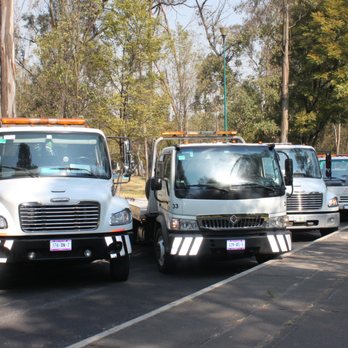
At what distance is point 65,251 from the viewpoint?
7.92m

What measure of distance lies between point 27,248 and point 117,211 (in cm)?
141

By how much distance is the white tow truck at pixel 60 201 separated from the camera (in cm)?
782

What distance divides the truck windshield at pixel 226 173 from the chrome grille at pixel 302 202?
12.1ft

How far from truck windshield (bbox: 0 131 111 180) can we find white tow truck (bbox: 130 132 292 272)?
1.22 m

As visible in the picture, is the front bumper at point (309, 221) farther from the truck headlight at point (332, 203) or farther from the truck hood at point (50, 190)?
the truck hood at point (50, 190)

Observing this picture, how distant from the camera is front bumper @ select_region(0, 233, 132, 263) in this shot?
772cm

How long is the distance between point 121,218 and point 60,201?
3.20 ft

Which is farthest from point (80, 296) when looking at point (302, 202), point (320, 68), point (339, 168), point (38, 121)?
point (320, 68)

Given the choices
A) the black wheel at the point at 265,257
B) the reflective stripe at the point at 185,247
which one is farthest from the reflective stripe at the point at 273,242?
the reflective stripe at the point at 185,247

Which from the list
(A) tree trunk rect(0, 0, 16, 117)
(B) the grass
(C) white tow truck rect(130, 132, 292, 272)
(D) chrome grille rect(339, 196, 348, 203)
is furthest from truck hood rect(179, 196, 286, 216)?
(A) tree trunk rect(0, 0, 16, 117)

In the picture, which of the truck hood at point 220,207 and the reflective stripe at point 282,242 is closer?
the truck hood at point 220,207

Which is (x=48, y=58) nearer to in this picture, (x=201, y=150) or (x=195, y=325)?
(x=201, y=150)

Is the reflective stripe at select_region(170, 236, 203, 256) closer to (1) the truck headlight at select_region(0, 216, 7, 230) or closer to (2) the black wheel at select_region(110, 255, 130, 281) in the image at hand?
(2) the black wheel at select_region(110, 255, 130, 281)

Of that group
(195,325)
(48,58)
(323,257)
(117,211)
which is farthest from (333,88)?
(195,325)
